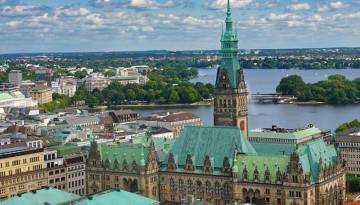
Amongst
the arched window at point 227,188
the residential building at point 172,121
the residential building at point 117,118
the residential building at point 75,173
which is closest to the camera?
the arched window at point 227,188

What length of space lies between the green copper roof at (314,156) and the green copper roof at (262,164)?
1.68 meters

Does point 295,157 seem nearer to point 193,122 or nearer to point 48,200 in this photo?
point 48,200

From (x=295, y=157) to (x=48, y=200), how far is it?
2411 cm

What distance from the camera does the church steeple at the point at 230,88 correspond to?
91.4 meters

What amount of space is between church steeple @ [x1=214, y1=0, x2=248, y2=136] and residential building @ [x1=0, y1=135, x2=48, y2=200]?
23207mm

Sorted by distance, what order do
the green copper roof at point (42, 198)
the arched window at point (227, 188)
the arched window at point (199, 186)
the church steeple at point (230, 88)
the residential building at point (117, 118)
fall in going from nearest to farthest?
the green copper roof at point (42, 198)
the arched window at point (227, 188)
the arched window at point (199, 186)
the church steeple at point (230, 88)
the residential building at point (117, 118)

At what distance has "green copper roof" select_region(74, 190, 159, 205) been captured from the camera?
2571 inches

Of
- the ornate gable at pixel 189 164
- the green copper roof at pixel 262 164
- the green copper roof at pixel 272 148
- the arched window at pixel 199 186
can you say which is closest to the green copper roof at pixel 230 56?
the green copper roof at pixel 272 148

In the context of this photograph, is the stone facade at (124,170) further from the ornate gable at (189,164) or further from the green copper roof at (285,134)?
the green copper roof at (285,134)

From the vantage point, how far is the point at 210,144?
3231 inches

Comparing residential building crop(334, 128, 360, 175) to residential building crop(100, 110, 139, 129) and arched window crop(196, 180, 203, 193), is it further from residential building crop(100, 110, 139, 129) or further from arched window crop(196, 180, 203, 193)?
residential building crop(100, 110, 139, 129)

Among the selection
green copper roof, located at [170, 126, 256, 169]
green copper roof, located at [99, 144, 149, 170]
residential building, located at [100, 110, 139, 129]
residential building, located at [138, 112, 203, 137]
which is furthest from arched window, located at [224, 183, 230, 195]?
residential building, located at [100, 110, 139, 129]

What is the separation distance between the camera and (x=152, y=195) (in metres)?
84.6

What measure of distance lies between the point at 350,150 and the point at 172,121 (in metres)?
43.7
